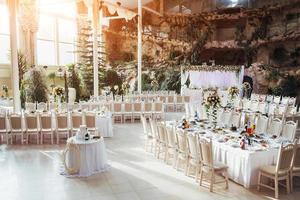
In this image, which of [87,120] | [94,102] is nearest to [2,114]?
[87,120]

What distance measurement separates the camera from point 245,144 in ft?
22.3

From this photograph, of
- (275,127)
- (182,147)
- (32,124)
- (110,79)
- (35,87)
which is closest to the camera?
(182,147)

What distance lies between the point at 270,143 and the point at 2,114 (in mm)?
8039

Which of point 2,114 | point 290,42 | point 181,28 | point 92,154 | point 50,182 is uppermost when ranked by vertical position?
point 181,28

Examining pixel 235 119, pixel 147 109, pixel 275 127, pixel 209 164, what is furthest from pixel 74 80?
pixel 209 164

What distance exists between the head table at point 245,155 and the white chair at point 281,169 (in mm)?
194

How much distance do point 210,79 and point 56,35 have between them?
10.9m

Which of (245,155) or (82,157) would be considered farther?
(82,157)

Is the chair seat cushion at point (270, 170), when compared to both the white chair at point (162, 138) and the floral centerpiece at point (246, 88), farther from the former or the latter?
the floral centerpiece at point (246, 88)

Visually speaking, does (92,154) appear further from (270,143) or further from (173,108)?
(173,108)

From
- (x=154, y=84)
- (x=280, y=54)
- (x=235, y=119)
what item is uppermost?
(x=280, y=54)

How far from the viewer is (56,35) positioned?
2123cm

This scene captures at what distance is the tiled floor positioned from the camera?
237 inches

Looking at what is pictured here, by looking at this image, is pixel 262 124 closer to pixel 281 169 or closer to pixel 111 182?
pixel 281 169
